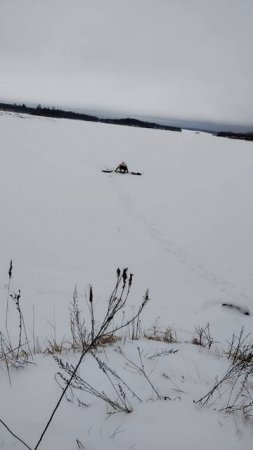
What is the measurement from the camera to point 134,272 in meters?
5.19

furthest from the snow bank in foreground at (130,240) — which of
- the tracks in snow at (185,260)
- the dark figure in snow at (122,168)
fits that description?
the dark figure in snow at (122,168)

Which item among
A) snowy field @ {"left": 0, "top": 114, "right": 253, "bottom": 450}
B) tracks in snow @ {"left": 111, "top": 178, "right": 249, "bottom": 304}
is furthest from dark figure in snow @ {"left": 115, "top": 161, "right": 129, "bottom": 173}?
tracks in snow @ {"left": 111, "top": 178, "right": 249, "bottom": 304}

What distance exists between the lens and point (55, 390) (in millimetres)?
1718

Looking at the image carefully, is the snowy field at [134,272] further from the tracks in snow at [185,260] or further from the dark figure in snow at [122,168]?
the dark figure in snow at [122,168]

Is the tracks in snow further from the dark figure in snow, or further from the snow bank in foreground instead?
the dark figure in snow

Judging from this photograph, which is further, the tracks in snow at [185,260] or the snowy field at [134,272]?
the tracks in snow at [185,260]

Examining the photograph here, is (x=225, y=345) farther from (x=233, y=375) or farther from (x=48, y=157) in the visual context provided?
(x=48, y=157)

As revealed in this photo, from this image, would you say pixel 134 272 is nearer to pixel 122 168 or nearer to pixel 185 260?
pixel 185 260

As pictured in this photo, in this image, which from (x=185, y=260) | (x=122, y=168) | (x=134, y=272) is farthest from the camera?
(x=122, y=168)

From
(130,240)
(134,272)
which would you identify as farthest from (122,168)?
(134,272)

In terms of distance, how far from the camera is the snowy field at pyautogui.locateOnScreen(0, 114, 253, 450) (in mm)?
1474

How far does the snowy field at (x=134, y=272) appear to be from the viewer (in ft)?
4.83

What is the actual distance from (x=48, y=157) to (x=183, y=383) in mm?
14126

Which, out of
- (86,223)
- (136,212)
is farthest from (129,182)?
(86,223)
